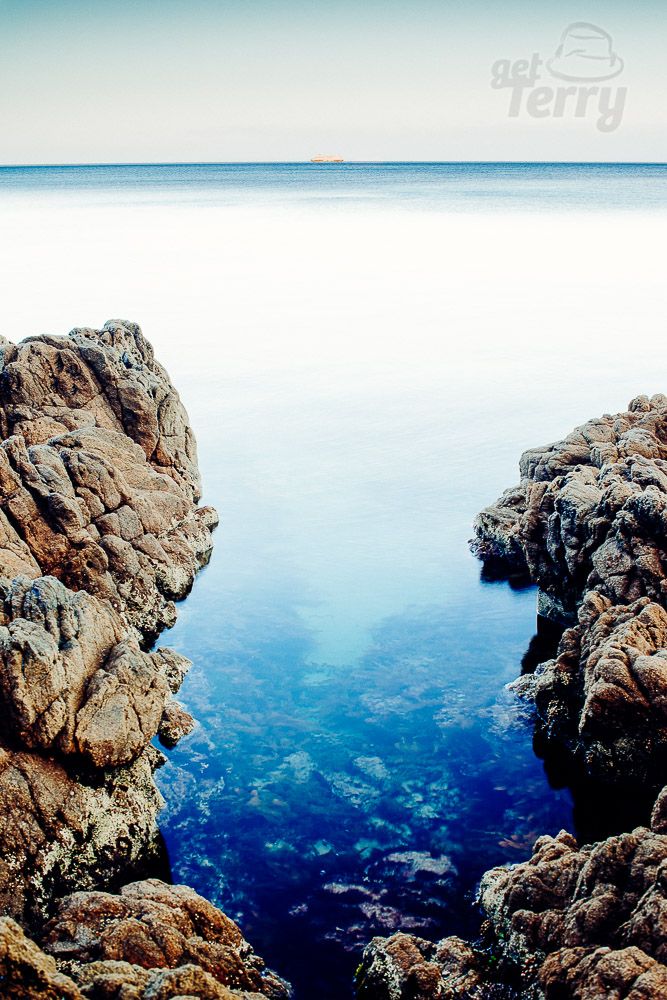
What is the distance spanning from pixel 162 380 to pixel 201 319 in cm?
3355

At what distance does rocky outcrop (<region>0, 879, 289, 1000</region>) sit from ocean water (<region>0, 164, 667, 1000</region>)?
60.4 inches

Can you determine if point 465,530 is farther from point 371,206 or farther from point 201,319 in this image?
point 371,206

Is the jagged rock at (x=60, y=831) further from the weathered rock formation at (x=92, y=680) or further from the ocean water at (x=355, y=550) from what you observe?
the ocean water at (x=355, y=550)

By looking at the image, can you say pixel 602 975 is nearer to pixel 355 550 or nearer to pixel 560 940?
pixel 560 940

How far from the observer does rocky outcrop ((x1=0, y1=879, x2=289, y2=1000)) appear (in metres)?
9.33

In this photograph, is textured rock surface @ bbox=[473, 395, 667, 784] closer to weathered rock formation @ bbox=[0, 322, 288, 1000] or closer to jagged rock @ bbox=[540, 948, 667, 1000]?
jagged rock @ bbox=[540, 948, 667, 1000]

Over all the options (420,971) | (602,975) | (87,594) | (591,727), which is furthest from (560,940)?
(87,594)

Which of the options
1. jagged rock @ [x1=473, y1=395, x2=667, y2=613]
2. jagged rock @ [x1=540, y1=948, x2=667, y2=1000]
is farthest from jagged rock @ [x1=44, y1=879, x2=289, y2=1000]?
jagged rock @ [x1=473, y1=395, x2=667, y2=613]

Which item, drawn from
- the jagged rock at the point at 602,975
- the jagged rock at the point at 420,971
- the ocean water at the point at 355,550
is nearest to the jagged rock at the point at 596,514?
the ocean water at the point at 355,550

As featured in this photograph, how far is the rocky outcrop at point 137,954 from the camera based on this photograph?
9328 millimetres

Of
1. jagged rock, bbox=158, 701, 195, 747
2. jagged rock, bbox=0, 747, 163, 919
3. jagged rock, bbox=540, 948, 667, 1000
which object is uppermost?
jagged rock, bbox=540, 948, 667, 1000

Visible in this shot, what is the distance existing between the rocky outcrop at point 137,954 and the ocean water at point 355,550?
154cm

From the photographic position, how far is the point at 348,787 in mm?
17578

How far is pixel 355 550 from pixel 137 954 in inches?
719
